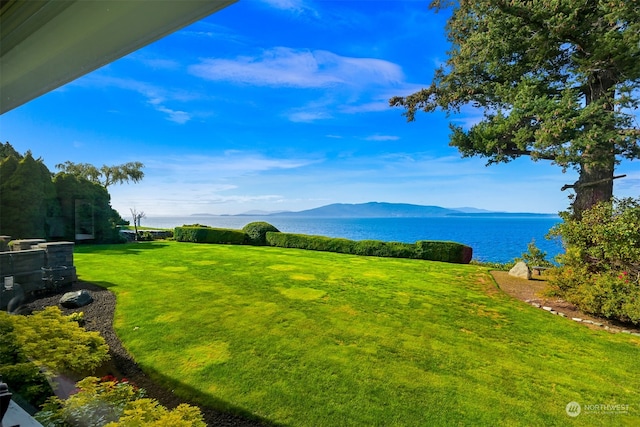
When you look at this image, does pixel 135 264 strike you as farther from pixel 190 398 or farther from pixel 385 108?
pixel 385 108

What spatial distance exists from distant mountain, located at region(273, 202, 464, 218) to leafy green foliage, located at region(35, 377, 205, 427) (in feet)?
26.6

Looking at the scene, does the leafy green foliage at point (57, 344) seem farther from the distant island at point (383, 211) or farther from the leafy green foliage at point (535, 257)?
the leafy green foliage at point (535, 257)

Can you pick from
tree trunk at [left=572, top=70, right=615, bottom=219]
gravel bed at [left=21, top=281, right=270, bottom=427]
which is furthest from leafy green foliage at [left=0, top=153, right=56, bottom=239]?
tree trunk at [left=572, top=70, right=615, bottom=219]

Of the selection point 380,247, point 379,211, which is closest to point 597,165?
point 380,247

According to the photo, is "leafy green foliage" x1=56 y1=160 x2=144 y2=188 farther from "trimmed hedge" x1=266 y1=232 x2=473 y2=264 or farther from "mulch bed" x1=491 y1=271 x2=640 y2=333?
"trimmed hedge" x1=266 y1=232 x2=473 y2=264

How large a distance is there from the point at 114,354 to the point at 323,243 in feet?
23.8

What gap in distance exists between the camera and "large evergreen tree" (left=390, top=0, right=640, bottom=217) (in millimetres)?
3842

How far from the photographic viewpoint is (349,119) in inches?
257

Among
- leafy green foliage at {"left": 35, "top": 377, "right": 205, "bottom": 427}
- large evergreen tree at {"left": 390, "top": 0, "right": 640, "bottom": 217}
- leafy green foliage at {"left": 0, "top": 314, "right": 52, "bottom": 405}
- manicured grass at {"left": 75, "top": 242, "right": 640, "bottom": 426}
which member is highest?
large evergreen tree at {"left": 390, "top": 0, "right": 640, "bottom": 217}

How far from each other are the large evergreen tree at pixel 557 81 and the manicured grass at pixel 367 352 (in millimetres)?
2671

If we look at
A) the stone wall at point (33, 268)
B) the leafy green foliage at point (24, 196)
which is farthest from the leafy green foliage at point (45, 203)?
the stone wall at point (33, 268)

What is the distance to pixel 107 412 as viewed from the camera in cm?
126

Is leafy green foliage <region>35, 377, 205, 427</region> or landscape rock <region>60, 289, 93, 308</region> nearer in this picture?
leafy green foliage <region>35, 377, 205, 427</region>

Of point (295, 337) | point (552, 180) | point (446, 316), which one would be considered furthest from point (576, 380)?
point (552, 180)
